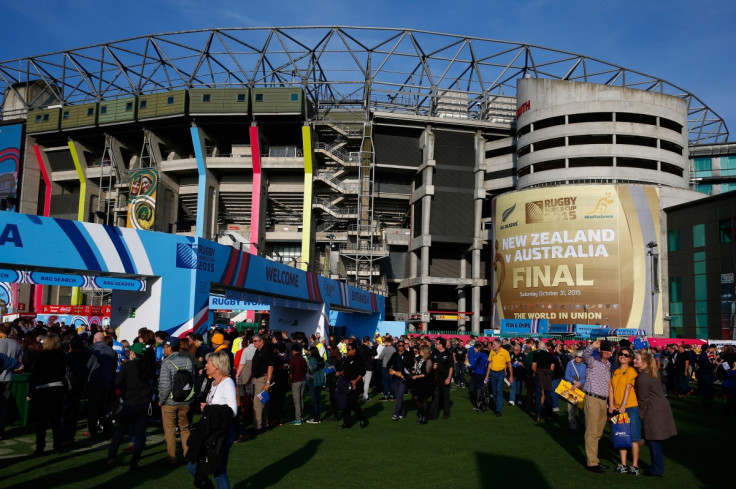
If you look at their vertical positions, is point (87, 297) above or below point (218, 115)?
below

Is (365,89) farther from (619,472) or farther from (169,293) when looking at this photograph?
(619,472)

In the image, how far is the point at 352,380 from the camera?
13.0 meters

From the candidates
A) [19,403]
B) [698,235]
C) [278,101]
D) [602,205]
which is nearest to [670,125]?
[698,235]

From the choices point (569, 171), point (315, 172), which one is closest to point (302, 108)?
point (315, 172)

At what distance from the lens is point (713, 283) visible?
50.8 meters

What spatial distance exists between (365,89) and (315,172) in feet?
34.6

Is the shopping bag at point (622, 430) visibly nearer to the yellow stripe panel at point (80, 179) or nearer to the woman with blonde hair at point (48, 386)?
the woman with blonde hair at point (48, 386)

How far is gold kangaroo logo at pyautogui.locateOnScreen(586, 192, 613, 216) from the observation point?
53409 millimetres

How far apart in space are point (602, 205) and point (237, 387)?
158 feet

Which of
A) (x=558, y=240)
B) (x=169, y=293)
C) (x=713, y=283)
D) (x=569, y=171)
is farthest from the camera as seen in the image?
(x=569, y=171)

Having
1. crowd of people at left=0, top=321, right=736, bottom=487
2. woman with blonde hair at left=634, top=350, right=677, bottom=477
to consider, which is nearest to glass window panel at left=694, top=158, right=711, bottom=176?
Result: crowd of people at left=0, top=321, right=736, bottom=487

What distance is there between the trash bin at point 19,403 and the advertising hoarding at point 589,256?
47875 millimetres

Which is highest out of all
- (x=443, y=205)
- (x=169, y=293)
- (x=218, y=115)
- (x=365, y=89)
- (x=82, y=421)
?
(x=365, y=89)

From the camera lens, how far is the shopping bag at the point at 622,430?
29.2 feet
